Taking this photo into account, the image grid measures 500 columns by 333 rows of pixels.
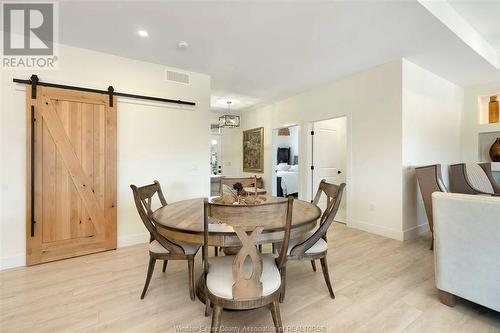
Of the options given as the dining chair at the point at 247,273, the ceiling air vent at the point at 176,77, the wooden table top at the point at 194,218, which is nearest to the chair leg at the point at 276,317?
the dining chair at the point at 247,273

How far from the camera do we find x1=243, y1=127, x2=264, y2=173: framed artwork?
645 cm

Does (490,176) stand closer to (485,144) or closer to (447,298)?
(485,144)

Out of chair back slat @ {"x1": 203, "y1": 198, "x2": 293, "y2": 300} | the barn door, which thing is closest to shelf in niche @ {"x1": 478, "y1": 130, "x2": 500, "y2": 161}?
chair back slat @ {"x1": 203, "y1": 198, "x2": 293, "y2": 300}

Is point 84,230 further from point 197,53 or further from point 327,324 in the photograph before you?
point 327,324

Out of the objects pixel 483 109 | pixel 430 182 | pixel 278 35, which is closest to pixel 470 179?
pixel 430 182

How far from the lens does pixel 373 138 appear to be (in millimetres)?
3738

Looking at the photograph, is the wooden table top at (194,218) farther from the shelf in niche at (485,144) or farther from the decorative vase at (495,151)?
the shelf in niche at (485,144)

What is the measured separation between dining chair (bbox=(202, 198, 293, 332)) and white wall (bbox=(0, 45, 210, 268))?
2.35 m

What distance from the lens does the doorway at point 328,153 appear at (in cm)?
492

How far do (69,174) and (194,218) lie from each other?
2.12 metres

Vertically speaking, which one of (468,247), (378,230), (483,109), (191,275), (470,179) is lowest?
(378,230)

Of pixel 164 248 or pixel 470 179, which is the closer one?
pixel 164 248

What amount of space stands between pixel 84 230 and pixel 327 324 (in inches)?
116

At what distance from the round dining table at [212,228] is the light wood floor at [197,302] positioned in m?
0.64
